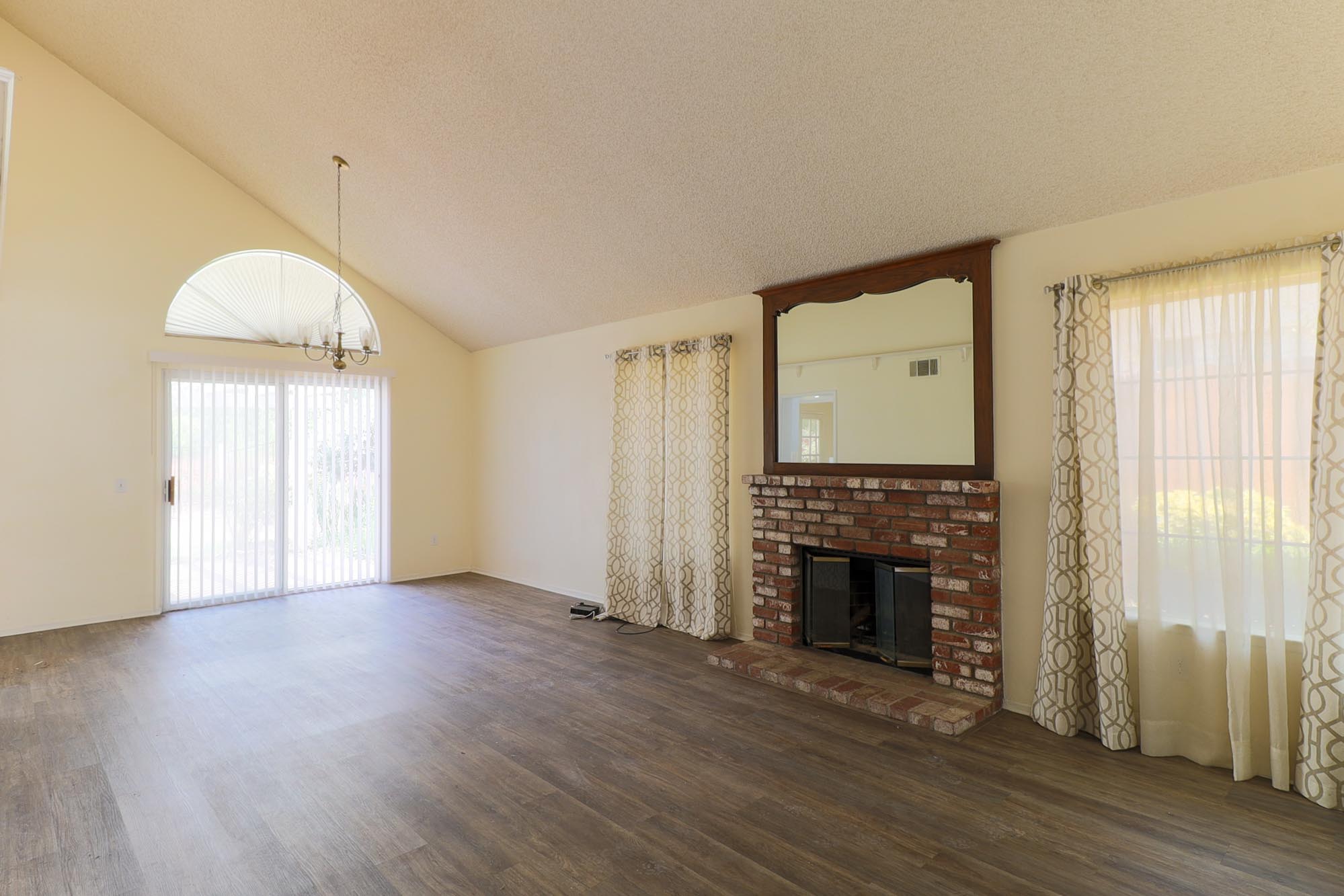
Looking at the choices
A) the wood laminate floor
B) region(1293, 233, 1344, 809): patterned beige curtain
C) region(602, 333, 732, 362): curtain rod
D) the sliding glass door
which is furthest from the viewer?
the sliding glass door

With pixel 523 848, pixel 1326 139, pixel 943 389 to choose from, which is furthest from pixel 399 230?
pixel 1326 139

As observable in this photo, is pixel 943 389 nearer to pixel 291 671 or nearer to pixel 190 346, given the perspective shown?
pixel 291 671

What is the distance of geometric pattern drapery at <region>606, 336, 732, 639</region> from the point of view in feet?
15.8

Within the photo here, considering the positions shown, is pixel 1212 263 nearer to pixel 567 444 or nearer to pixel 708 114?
pixel 708 114

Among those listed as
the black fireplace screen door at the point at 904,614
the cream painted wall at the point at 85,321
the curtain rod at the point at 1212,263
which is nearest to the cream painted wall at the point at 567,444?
the black fireplace screen door at the point at 904,614

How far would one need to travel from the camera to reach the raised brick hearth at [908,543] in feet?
11.3

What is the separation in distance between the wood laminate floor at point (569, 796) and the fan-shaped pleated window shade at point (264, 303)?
2.96m

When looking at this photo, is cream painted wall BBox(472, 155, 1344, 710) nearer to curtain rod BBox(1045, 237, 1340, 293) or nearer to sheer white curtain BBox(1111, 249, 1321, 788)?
curtain rod BBox(1045, 237, 1340, 293)

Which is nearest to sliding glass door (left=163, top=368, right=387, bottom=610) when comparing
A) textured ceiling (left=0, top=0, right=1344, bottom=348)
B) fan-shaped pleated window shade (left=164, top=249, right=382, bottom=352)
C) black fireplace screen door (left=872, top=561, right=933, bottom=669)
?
fan-shaped pleated window shade (left=164, top=249, right=382, bottom=352)

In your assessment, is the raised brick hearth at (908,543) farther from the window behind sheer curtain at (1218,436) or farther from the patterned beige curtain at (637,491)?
the patterned beige curtain at (637,491)

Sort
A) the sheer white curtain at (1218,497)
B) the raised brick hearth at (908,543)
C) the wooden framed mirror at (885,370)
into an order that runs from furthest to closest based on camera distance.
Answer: the wooden framed mirror at (885,370) < the raised brick hearth at (908,543) < the sheer white curtain at (1218,497)

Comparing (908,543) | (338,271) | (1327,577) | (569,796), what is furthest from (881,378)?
(338,271)

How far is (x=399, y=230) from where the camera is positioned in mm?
5418

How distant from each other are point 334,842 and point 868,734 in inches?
88.8
